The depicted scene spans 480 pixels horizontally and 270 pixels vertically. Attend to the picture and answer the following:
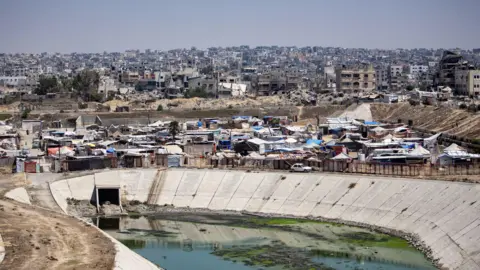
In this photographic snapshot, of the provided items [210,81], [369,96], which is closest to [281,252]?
[369,96]

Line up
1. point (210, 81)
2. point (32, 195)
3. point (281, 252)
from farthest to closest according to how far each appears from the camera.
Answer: point (210, 81) < point (32, 195) < point (281, 252)

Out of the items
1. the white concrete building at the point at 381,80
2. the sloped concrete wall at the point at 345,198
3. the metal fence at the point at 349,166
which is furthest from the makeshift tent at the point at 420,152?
the white concrete building at the point at 381,80

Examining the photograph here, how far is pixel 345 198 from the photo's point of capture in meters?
42.5

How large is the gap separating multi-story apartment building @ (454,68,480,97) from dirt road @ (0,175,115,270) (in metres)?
58.0

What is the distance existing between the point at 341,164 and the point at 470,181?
25.9 feet

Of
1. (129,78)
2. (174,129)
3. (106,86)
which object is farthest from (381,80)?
(174,129)

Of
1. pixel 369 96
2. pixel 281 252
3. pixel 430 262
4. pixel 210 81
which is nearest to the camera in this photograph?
pixel 430 262

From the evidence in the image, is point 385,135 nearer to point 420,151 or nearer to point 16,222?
point 420,151

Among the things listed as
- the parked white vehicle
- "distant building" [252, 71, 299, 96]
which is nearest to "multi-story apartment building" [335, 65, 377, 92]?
"distant building" [252, 71, 299, 96]

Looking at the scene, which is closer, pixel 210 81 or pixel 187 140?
pixel 187 140

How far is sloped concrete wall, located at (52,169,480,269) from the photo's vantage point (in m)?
34.8

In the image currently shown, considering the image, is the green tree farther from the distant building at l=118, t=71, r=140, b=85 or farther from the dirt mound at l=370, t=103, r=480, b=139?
the dirt mound at l=370, t=103, r=480, b=139

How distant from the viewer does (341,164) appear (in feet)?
155

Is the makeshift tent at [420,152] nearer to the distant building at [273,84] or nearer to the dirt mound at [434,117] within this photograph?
the dirt mound at [434,117]
